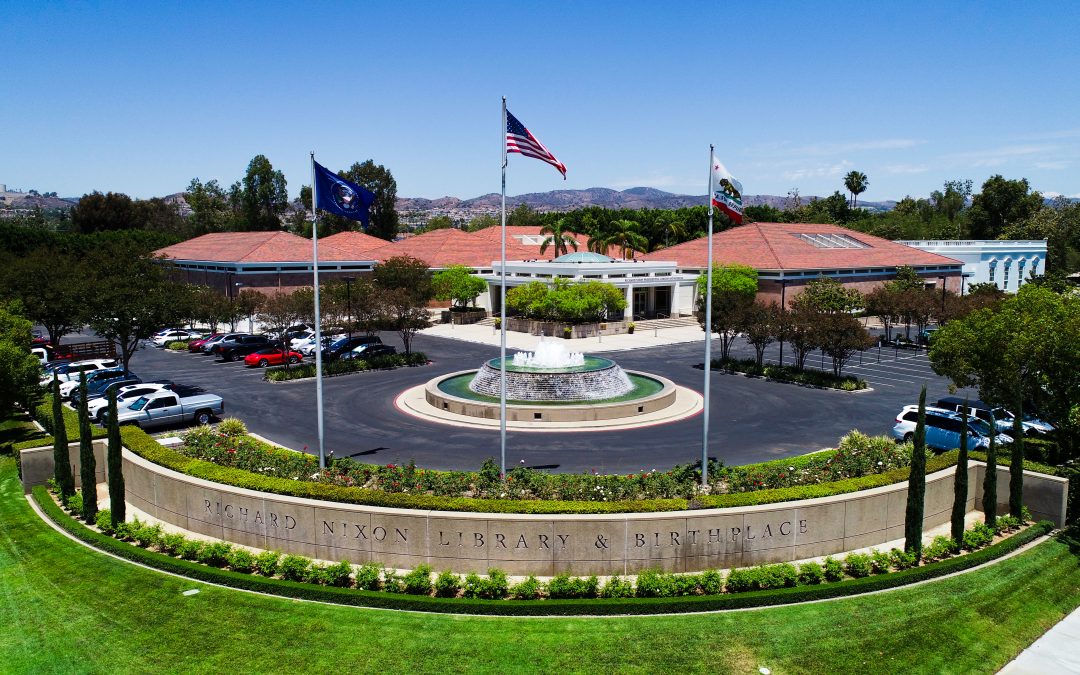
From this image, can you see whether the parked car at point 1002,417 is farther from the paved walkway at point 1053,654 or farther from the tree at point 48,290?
the tree at point 48,290

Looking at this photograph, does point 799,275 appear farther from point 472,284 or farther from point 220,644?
point 220,644

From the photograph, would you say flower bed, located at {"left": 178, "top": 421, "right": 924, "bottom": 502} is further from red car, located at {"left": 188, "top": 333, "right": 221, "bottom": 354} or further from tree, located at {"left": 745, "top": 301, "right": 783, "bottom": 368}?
red car, located at {"left": 188, "top": 333, "right": 221, "bottom": 354}

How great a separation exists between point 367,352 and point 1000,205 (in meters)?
111

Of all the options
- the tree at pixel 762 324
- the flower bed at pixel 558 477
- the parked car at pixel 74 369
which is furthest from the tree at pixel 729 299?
the parked car at pixel 74 369

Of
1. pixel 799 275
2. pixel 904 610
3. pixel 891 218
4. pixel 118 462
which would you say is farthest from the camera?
pixel 891 218

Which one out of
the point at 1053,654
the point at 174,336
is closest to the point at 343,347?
the point at 174,336

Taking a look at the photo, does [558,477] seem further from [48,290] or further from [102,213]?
[102,213]

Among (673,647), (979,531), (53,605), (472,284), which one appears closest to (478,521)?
(673,647)

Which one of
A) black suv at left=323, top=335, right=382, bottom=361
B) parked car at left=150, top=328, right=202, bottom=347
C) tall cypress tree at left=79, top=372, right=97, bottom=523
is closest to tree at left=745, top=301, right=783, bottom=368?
black suv at left=323, top=335, right=382, bottom=361

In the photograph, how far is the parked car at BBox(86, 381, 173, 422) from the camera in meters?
30.3

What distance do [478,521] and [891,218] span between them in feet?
421

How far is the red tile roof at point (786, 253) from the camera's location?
69.9 m

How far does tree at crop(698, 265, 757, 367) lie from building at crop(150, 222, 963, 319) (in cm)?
328

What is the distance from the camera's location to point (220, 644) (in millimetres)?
13352
